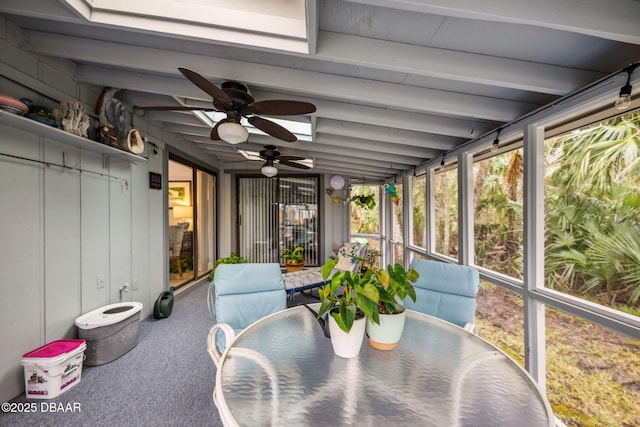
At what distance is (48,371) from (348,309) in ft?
8.20

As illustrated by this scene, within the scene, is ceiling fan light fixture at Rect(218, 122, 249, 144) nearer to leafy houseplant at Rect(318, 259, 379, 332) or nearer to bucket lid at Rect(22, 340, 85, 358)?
leafy houseplant at Rect(318, 259, 379, 332)

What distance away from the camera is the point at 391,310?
47.0 inches

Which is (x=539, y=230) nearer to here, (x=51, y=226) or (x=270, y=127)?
(x=270, y=127)

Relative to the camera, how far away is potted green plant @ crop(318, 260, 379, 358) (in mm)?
1060

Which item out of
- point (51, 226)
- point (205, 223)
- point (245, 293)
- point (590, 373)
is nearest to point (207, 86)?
point (245, 293)

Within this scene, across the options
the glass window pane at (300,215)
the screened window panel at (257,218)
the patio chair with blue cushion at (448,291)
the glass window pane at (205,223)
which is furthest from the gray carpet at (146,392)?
the glass window pane at (300,215)

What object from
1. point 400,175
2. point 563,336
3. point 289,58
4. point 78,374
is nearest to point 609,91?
point 563,336

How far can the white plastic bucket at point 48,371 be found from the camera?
1839 millimetres

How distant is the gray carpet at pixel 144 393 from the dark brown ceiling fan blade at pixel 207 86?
2339mm

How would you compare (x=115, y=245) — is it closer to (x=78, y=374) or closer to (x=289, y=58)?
(x=78, y=374)

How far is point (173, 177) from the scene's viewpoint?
503cm

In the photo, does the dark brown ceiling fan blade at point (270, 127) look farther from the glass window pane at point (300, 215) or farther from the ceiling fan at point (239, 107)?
the glass window pane at point (300, 215)

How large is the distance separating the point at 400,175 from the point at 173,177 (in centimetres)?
481

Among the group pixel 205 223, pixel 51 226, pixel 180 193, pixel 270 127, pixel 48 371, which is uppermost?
pixel 270 127
